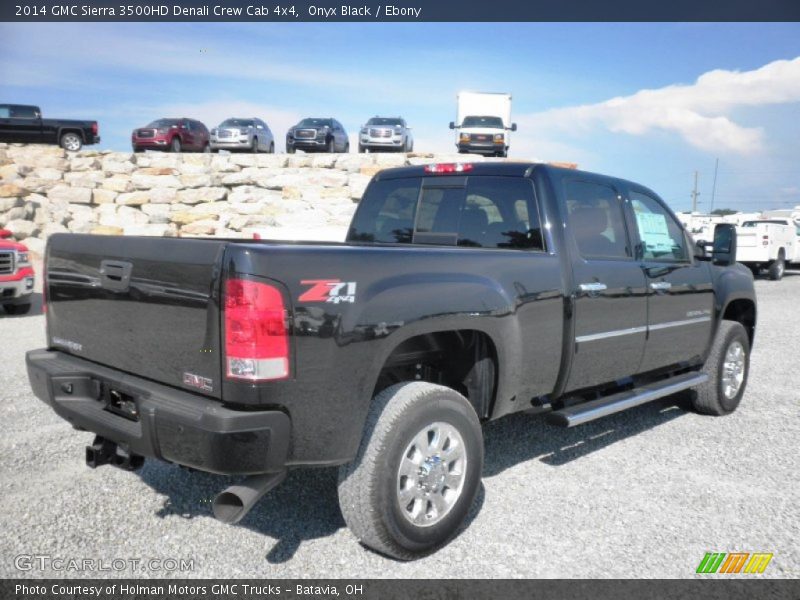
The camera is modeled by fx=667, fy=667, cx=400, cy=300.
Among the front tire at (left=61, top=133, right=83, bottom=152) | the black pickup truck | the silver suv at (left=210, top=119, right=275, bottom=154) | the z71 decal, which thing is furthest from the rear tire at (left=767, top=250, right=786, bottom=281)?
the front tire at (left=61, top=133, right=83, bottom=152)

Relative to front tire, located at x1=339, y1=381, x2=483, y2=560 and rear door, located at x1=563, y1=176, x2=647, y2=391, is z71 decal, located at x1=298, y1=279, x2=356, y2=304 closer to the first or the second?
front tire, located at x1=339, y1=381, x2=483, y2=560

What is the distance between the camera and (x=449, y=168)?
4418 millimetres

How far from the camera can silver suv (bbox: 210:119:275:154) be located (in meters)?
24.6

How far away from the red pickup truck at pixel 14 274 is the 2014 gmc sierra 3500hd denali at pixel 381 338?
24.4 ft

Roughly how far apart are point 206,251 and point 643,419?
13.8 feet

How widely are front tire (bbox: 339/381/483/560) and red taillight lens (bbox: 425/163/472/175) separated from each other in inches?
66.9

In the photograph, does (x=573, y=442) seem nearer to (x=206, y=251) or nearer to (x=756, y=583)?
(x=756, y=583)

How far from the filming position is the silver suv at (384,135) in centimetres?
2531

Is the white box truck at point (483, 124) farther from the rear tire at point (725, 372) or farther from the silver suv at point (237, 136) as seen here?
the rear tire at point (725, 372)

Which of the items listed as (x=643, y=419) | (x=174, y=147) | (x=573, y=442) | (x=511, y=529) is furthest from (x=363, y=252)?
(x=174, y=147)

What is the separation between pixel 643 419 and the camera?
219 inches

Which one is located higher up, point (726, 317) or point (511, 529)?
point (726, 317)

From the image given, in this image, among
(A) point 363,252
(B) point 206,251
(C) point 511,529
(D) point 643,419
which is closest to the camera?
(B) point 206,251

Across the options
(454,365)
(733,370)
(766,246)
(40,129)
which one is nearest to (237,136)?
(40,129)
